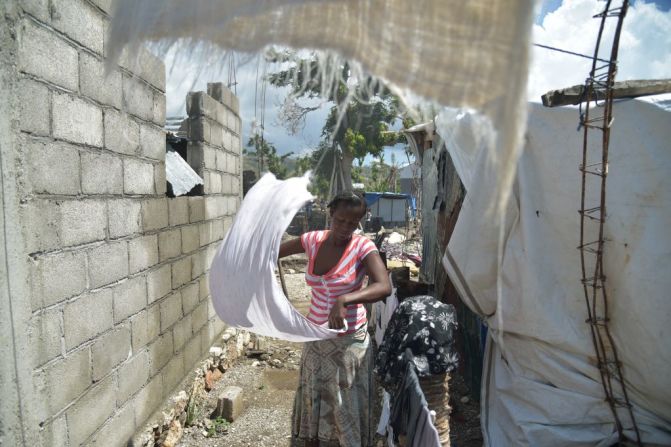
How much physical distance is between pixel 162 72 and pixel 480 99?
3103 millimetres

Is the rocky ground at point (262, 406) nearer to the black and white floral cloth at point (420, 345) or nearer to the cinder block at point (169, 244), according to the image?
the black and white floral cloth at point (420, 345)

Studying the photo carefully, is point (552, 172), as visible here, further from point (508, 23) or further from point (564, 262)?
point (508, 23)

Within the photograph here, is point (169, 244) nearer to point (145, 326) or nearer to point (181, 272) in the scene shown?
point (181, 272)

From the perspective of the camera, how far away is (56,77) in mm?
1979

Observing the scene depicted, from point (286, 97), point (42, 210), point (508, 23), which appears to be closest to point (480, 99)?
point (508, 23)

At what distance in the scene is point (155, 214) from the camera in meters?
3.10

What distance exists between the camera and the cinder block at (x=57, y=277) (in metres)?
1.84

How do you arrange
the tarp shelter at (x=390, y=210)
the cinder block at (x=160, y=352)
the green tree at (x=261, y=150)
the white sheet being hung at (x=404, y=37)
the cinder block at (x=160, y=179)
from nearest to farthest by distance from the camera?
1. the white sheet being hung at (x=404, y=37)
2. the green tree at (x=261, y=150)
3. the cinder block at (x=160, y=352)
4. the cinder block at (x=160, y=179)
5. the tarp shelter at (x=390, y=210)

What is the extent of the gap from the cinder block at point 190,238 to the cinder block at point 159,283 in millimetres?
376

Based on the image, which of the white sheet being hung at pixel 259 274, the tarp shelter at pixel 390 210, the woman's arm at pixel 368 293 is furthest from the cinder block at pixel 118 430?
the tarp shelter at pixel 390 210

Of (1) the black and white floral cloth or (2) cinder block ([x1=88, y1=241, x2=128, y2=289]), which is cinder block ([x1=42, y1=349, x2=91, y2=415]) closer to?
(2) cinder block ([x1=88, y1=241, x2=128, y2=289])

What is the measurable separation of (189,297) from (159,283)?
724 millimetres

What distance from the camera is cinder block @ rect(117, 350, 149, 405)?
2607mm

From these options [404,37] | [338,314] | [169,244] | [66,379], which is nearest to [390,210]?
[169,244]
